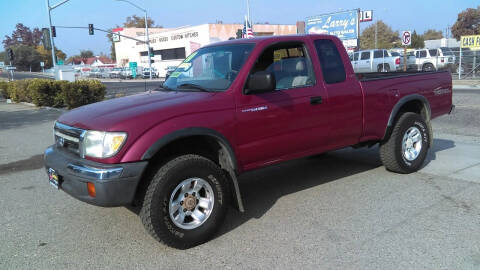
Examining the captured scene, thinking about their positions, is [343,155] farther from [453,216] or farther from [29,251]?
[29,251]

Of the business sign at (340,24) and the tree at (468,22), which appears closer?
the business sign at (340,24)

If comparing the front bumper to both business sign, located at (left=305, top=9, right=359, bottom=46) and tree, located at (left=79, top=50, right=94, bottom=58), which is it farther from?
tree, located at (left=79, top=50, right=94, bottom=58)

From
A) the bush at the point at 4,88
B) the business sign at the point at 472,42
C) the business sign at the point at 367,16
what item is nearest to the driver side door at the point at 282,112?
the business sign at the point at 472,42

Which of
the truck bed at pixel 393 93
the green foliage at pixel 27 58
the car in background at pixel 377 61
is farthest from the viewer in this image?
the green foliage at pixel 27 58

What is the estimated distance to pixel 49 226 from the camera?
426 centimetres

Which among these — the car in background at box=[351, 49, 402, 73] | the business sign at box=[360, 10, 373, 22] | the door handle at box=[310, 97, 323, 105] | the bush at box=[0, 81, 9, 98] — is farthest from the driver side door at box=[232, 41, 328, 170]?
the business sign at box=[360, 10, 373, 22]

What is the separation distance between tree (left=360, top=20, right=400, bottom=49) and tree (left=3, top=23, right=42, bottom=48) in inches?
4641

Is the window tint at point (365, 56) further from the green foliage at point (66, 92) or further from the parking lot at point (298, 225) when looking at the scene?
the parking lot at point (298, 225)

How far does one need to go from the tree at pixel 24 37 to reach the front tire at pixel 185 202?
164001 mm

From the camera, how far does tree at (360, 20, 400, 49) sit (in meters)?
80.1

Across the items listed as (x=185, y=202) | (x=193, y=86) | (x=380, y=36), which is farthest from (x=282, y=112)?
(x=380, y=36)

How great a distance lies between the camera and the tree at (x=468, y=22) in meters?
72.2

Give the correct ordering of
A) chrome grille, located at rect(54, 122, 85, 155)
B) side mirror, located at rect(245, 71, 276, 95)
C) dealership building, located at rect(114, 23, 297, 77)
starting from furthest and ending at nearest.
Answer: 1. dealership building, located at rect(114, 23, 297, 77)
2. side mirror, located at rect(245, 71, 276, 95)
3. chrome grille, located at rect(54, 122, 85, 155)

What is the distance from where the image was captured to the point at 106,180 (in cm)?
326
